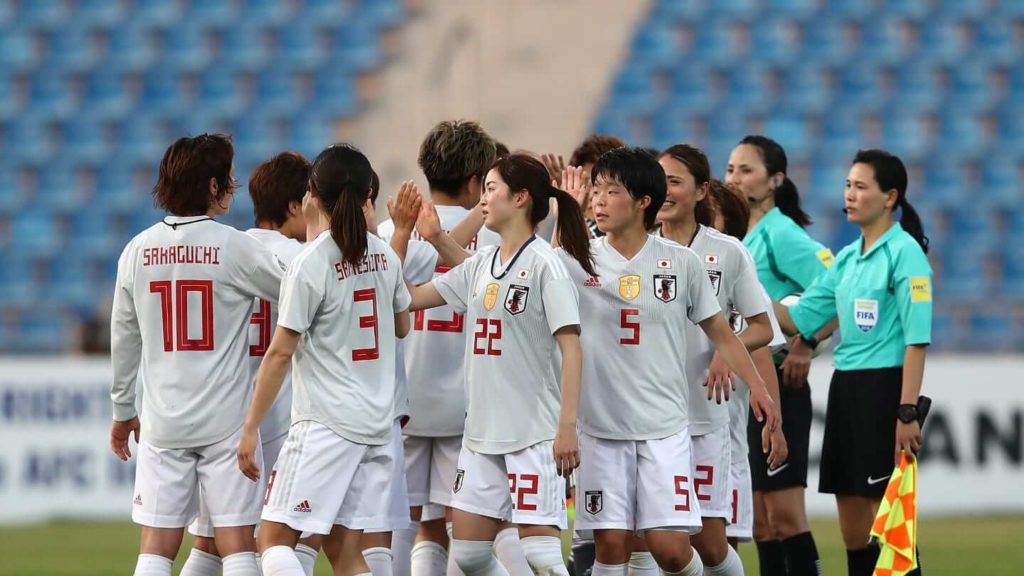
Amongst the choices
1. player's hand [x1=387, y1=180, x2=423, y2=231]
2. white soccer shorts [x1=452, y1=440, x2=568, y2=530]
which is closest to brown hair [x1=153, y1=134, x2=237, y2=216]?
player's hand [x1=387, y1=180, x2=423, y2=231]

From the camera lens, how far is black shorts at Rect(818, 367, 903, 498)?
6.32 metres

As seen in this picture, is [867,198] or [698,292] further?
[867,198]

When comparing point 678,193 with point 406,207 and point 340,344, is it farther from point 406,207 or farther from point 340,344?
point 340,344

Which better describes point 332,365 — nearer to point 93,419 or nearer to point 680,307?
point 680,307

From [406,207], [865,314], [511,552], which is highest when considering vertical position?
[406,207]

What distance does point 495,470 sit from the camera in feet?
17.6

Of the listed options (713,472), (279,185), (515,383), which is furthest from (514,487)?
(279,185)

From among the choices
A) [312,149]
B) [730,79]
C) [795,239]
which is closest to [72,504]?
[312,149]

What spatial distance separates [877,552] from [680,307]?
172 cm

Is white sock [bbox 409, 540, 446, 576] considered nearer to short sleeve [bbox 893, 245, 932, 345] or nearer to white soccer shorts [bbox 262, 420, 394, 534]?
white soccer shorts [bbox 262, 420, 394, 534]

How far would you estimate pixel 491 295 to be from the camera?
212 inches

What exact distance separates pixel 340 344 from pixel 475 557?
938mm

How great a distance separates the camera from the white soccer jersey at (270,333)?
5703 mm

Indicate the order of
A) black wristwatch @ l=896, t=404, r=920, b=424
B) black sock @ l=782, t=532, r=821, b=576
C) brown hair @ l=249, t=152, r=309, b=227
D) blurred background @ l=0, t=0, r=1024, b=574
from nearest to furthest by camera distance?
brown hair @ l=249, t=152, r=309, b=227 → black wristwatch @ l=896, t=404, r=920, b=424 → black sock @ l=782, t=532, r=821, b=576 → blurred background @ l=0, t=0, r=1024, b=574
